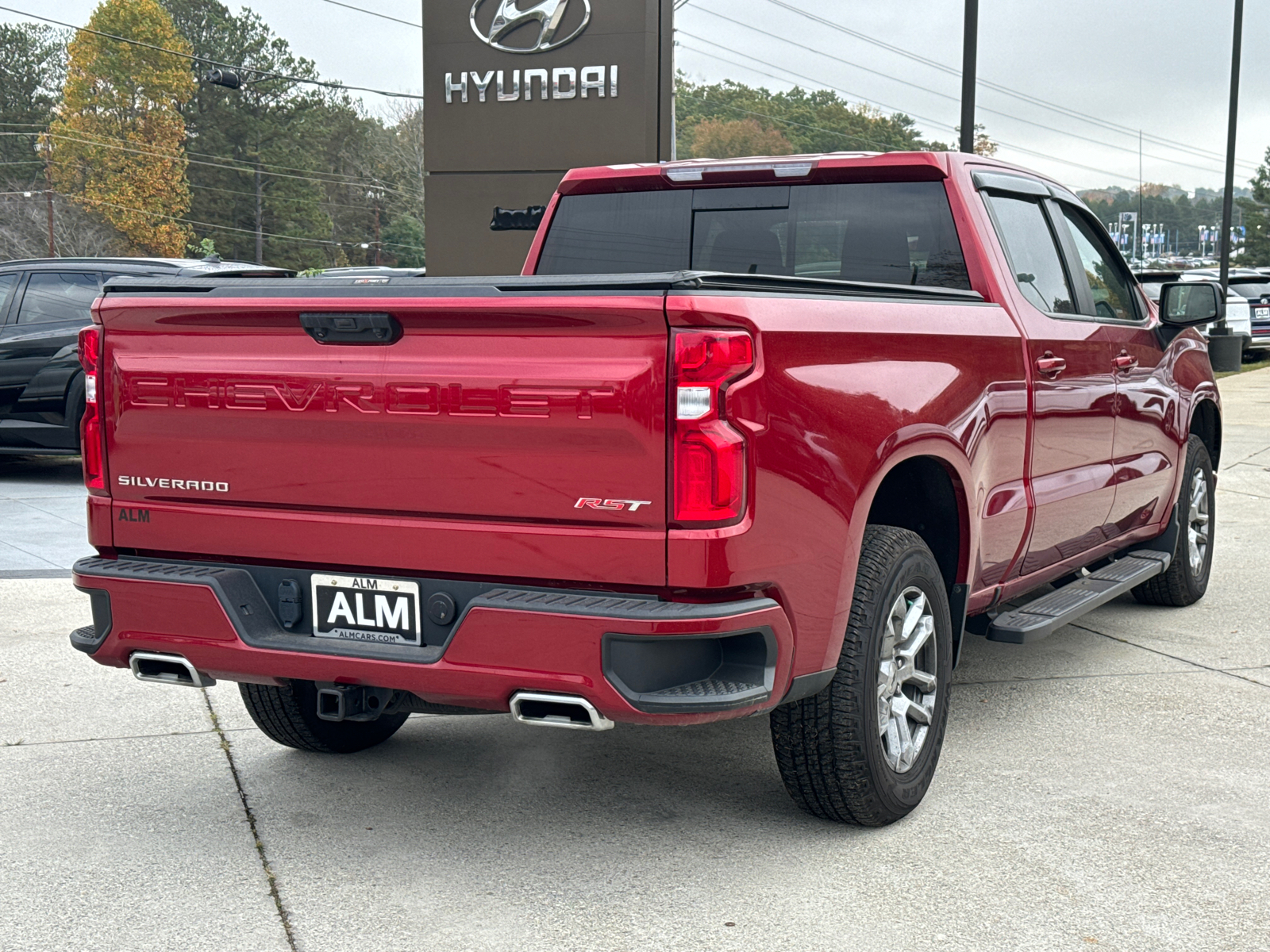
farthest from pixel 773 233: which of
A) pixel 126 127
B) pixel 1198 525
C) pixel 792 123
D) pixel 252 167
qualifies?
pixel 792 123

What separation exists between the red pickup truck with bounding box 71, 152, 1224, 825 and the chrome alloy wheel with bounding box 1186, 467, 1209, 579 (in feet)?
8.15

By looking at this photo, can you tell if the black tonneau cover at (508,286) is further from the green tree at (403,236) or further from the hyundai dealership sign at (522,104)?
the green tree at (403,236)

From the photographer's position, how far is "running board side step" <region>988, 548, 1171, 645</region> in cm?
471

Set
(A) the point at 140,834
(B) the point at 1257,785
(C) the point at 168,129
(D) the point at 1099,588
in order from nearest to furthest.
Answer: (A) the point at 140,834
(B) the point at 1257,785
(D) the point at 1099,588
(C) the point at 168,129

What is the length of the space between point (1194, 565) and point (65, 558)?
610 cm

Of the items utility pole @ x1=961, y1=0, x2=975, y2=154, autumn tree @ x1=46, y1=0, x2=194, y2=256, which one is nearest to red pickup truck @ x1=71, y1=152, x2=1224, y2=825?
utility pole @ x1=961, y1=0, x2=975, y2=154

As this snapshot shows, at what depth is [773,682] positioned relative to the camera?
3.32 metres

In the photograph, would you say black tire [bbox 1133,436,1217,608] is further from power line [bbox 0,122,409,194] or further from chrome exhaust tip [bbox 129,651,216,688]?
power line [bbox 0,122,409,194]

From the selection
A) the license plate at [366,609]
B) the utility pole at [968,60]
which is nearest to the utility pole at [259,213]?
the utility pole at [968,60]

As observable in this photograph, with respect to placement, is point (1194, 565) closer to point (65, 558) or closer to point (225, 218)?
point (65, 558)

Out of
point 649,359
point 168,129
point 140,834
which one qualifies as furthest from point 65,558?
point 168,129

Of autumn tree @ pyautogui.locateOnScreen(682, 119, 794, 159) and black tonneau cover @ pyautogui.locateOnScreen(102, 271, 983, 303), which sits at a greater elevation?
autumn tree @ pyautogui.locateOnScreen(682, 119, 794, 159)

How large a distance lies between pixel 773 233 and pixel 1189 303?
2153 mm

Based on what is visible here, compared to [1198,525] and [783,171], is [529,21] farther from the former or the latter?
[783,171]
